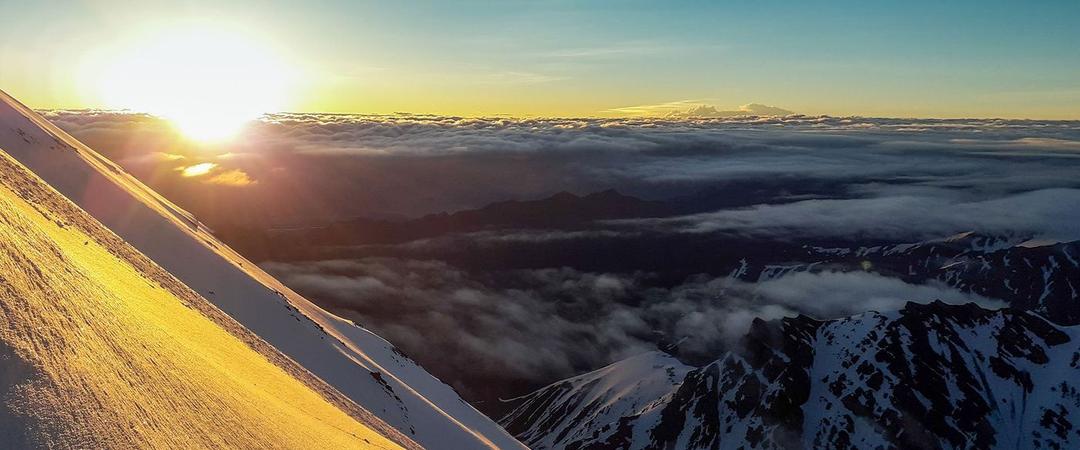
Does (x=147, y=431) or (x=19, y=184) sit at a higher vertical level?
(x=19, y=184)

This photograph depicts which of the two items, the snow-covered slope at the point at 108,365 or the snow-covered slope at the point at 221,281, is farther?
the snow-covered slope at the point at 221,281

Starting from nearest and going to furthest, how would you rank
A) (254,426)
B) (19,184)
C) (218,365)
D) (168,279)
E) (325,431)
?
(254,426), (218,365), (325,431), (19,184), (168,279)

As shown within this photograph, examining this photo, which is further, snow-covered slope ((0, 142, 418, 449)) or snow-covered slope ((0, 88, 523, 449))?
snow-covered slope ((0, 88, 523, 449))

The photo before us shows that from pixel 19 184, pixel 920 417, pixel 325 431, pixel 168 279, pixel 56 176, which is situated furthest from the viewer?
pixel 920 417

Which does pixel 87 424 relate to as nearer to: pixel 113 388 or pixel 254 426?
pixel 113 388

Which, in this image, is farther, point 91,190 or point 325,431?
point 91,190

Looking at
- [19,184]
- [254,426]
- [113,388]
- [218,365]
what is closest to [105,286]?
[218,365]

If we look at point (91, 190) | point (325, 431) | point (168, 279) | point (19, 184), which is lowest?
point (325, 431)

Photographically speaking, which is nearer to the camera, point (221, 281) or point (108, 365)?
point (108, 365)
